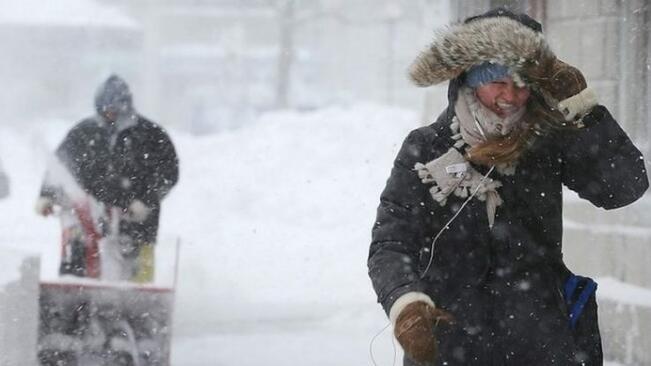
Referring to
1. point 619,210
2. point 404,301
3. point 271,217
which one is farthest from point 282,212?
point 404,301

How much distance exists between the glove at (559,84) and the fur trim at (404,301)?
2.01ft

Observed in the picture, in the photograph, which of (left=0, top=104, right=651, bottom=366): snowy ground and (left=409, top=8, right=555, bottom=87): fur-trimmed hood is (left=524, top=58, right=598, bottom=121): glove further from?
(left=0, top=104, right=651, bottom=366): snowy ground

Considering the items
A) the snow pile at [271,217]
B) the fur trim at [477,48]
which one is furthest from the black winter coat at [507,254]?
the snow pile at [271,217]

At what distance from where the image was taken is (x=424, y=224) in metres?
3.15

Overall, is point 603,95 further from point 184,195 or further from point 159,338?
point 184,195

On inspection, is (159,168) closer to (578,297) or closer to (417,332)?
(578,297)

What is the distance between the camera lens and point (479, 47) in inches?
125

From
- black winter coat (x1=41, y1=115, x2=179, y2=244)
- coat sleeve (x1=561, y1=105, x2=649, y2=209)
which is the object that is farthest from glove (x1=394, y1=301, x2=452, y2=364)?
black winter coat (x1=41, y1=115, x2=179, y2=244)

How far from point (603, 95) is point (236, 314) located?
4129mm

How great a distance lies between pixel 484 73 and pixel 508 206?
14.3 inches

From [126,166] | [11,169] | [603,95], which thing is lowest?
[11,169]

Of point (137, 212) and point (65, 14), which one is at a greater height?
point (65, 14)

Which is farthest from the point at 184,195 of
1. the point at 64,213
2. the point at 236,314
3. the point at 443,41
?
the point at 443,41

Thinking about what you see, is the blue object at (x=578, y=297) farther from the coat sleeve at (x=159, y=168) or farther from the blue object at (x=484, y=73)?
the coat sleeve at (x=159, y=168)
